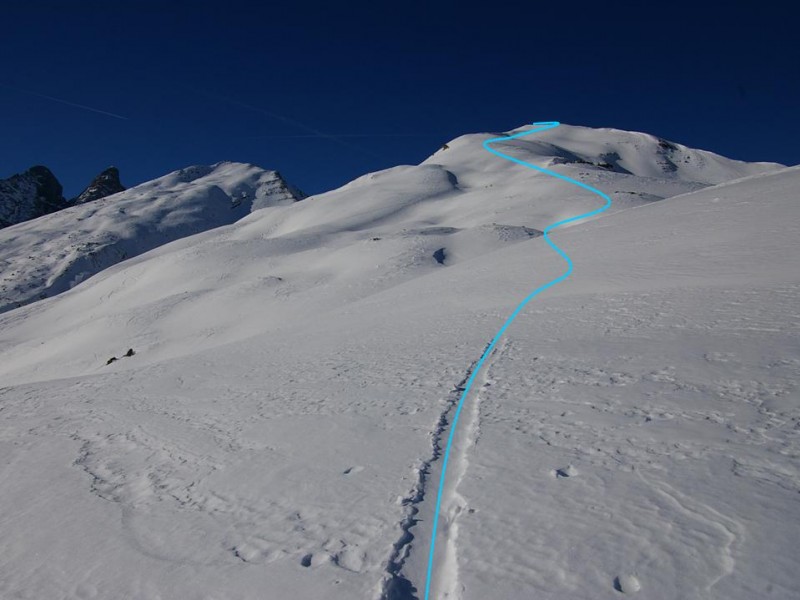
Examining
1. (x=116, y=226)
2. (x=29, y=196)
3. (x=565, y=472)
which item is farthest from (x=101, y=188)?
(x=565, y=472)

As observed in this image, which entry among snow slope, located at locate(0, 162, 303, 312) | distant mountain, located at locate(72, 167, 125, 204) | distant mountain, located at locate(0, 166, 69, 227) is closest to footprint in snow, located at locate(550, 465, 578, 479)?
snow slope, located at locate(0, 162, 303, 312)

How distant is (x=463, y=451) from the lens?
18.8 ft

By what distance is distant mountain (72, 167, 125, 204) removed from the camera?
188 metres

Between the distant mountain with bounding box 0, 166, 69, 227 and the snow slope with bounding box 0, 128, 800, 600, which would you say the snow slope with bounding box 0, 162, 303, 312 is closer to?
the distant mountain with bounding box 0, 166, 69, 227

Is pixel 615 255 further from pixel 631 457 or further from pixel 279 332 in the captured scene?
pixel 631 457

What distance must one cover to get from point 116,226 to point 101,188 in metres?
90.4

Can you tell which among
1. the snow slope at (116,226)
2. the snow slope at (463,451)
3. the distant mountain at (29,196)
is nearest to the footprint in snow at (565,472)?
the snow slope at (463,451)

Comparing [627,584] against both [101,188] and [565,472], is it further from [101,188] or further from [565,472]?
[101,188]

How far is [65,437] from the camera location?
823 centimetres

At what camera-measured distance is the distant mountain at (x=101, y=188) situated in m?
188

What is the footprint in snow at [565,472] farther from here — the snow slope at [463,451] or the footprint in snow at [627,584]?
the footprint in snow at [627,584]

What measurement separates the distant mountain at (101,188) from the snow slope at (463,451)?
207391 mm

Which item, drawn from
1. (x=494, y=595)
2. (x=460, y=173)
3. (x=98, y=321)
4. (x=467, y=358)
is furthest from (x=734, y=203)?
(x=460, y=173)

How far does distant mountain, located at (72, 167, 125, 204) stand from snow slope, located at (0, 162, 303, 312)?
2.25 metres
